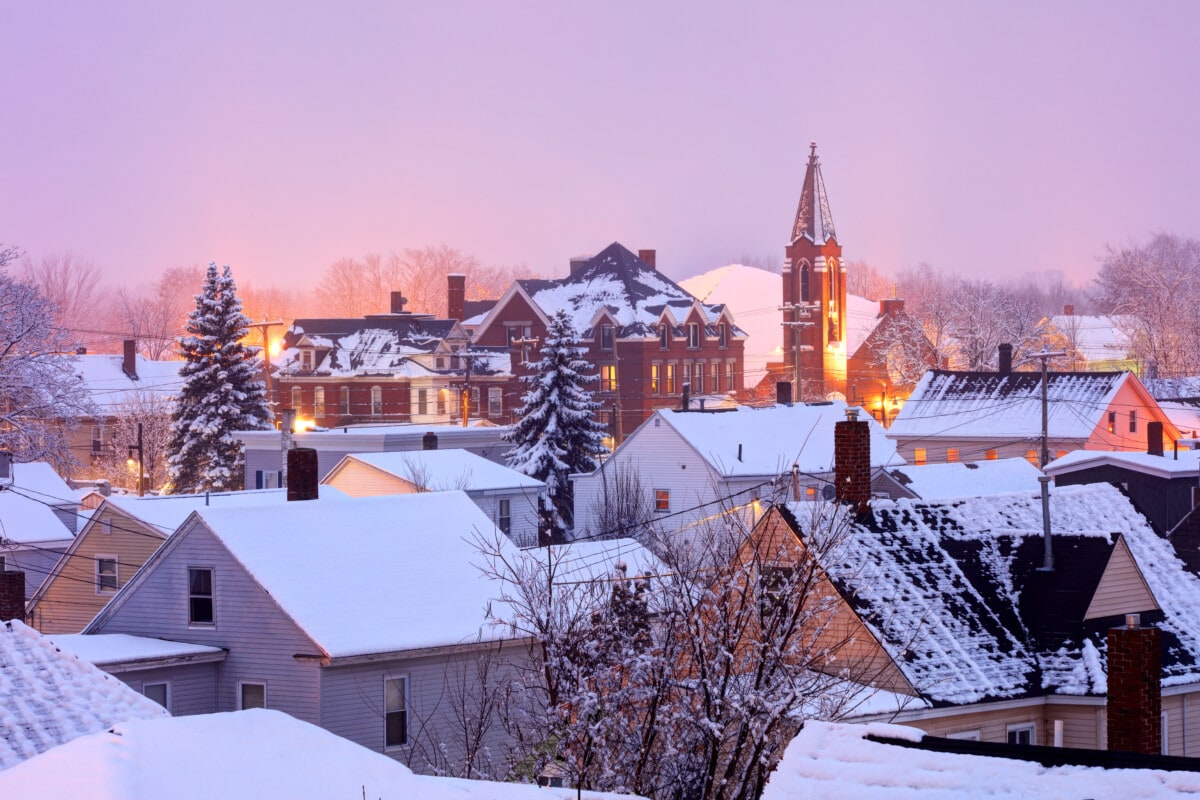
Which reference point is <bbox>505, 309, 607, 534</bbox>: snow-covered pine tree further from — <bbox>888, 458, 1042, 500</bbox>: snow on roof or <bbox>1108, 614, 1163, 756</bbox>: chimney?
<bbox>1108, 614, 1163, 756</bbox>: chimney

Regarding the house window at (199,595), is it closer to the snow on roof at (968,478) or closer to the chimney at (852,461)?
the chimney at (852,461)

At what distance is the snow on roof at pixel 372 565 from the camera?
83.0 ft

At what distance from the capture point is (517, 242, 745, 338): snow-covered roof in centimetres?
8956

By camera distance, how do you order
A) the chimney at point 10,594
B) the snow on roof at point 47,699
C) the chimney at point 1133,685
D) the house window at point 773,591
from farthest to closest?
the chimney at point 10,594 → the chimney at point 1133,685 → the house window at point 773,591 → the snow on roof at point 47,699

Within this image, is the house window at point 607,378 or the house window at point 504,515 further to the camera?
the house window at point 607,378

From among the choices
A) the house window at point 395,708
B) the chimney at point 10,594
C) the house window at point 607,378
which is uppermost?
the house window at point 607,378

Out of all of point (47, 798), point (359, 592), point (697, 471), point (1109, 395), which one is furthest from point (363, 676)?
point (1109, 395)

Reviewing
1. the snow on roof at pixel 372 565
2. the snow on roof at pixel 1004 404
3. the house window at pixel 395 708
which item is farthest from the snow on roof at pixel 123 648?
the snow on roof at pixel 1004 404

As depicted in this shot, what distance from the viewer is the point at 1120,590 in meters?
22.9

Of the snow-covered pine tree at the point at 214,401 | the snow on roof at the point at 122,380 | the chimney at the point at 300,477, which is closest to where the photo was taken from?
the chimney at the point at 300,477

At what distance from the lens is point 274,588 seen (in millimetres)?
25938

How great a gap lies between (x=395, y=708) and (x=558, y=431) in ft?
105

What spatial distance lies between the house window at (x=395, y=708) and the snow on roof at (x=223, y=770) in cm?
1503

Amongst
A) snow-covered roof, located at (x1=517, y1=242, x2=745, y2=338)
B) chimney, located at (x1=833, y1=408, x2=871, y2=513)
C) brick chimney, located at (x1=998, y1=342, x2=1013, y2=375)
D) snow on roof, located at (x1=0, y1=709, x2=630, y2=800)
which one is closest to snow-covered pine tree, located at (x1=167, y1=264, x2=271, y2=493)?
snow-covered roof, located at (x1=517, y1=242, x2=745, y2=338)
